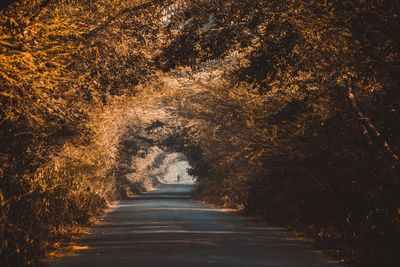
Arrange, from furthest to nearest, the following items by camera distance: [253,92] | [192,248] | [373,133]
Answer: [253,92] → [192,248] → [373,133]

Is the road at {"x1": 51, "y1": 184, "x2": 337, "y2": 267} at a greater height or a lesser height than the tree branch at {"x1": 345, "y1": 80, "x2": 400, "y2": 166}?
lesser

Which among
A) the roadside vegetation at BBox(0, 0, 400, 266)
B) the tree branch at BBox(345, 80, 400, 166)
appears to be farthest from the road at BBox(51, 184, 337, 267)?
the tree branch at BBox(345, 80, 400, 166)

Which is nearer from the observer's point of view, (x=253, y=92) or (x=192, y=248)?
(x=192, y=248)

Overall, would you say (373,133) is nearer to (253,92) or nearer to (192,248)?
(192,248)

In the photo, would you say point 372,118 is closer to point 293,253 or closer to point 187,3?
point 293,253

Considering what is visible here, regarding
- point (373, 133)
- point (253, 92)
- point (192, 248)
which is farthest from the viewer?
point (253, 92)

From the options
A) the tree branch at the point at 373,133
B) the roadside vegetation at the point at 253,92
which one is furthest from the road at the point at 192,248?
the tree branch at the point at 373,133

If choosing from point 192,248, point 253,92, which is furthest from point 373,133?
point 253,92

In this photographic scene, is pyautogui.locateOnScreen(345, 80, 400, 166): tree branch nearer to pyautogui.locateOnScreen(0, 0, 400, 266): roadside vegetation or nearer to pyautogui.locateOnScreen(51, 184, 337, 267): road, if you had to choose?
pyautogui.locateOnScreen(0, 0, 400, 266): roadside vegetation

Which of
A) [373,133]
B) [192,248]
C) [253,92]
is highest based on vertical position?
[253,92]

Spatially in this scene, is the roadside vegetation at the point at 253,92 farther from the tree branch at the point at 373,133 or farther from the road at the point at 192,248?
the road at the point at 192,248

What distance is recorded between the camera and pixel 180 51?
61.2 feet

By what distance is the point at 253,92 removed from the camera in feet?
87.1

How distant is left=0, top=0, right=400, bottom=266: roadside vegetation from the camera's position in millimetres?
14609
